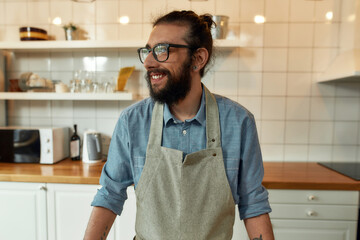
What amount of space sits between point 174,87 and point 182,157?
9.9 inches

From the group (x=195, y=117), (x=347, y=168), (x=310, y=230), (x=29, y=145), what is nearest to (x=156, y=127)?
(x=195, y=117)

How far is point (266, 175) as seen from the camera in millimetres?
1639

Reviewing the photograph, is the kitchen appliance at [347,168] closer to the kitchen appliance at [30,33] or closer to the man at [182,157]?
the man at [182,157]

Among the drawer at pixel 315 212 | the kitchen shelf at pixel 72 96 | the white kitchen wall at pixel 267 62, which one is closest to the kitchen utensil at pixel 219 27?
the white kitchen wall at pixel 267 62

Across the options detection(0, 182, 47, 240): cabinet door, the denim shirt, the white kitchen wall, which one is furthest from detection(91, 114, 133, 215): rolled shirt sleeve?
the white kitchen wall

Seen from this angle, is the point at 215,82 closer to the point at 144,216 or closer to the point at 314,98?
the point at 314,98

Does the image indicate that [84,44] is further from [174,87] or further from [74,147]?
[174,87]

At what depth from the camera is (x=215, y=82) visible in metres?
2.03

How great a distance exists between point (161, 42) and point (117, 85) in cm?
110

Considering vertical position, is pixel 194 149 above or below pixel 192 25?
below

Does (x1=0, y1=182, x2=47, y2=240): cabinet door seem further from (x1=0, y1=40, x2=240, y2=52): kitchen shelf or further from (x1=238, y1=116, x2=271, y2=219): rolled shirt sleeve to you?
(x1=238, y1=116, x2=271, y2=219): rolled shirt sleeve

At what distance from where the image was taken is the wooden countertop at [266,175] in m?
1.50

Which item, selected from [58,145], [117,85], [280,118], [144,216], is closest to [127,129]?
[144,216]

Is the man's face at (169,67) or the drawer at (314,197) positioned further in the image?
the drawer at (314,197)
